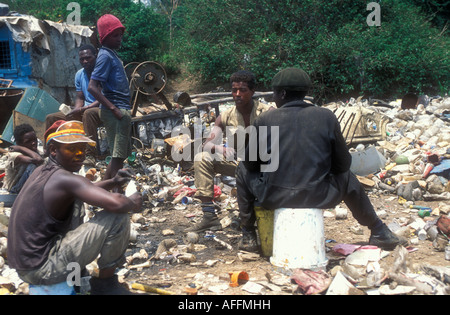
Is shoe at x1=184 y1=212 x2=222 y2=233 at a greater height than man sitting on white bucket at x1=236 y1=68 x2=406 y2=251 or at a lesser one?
lesser

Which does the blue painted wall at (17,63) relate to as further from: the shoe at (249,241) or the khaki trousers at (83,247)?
the khaki trousers at (83,247)

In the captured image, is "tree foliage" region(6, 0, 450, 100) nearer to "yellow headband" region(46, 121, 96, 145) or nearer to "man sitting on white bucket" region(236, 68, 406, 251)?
"man sitting on white bucket" region(236, 68, 406, 251)

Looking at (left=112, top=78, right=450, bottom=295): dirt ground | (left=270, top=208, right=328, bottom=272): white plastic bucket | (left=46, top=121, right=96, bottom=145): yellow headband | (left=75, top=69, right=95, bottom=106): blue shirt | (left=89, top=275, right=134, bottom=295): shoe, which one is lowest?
(left=112, top=78, right=450, bottom=295): dirt ground

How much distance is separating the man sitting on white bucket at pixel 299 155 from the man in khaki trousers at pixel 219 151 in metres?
0.96

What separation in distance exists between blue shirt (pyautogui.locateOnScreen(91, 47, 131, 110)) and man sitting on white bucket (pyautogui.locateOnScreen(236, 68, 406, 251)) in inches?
80.0

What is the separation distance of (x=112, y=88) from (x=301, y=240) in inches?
114

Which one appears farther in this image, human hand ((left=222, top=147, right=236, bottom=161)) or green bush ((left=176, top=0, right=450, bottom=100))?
green bush ((left=176, top=0, right=450, bottom=100))

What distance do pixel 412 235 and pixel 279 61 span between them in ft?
31.5

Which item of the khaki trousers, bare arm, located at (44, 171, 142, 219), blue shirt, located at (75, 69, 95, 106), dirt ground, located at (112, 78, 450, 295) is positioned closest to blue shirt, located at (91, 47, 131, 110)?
blue shirt, located at (75, 69, 95, 106)

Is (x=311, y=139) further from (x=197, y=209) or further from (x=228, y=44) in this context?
(x=228, y=44)

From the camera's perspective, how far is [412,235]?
459cm

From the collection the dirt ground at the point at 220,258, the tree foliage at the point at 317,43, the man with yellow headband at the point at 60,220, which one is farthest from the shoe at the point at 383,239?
the tree foliage at the point at 317,43

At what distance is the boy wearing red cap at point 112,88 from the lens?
494cm

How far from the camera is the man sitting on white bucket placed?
349 cm
